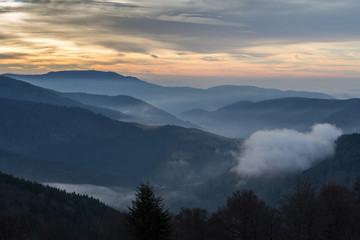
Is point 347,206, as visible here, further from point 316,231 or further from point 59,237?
point 59,237

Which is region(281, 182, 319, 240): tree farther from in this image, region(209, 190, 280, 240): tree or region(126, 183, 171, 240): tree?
region(126, 183, 171, 240): tree

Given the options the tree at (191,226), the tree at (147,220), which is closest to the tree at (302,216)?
the tree at (191,226)

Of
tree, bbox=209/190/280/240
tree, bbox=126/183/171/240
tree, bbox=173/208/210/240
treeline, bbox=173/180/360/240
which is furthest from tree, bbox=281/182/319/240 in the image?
tree, bbox=126/183/171/240

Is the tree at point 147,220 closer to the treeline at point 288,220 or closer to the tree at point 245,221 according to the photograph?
the treeline at point 288,220

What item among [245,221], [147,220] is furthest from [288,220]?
[147,220]

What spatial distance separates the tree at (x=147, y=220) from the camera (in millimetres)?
58531

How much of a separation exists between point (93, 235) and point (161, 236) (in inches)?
4713

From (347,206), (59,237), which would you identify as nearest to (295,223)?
(347,206)

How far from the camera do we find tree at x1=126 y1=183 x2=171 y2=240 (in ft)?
192

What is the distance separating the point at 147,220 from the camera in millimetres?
58531

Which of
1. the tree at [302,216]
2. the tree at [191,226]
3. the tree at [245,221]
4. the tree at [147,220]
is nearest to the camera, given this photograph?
the tree at [147,220]

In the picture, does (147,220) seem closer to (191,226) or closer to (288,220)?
(288,220)

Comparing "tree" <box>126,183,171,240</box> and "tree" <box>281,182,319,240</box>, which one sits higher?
"tree" <box>281,182,319,240</box>

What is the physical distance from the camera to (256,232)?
269 ft
